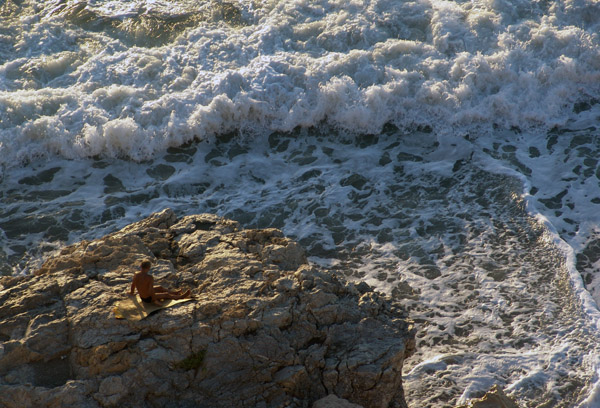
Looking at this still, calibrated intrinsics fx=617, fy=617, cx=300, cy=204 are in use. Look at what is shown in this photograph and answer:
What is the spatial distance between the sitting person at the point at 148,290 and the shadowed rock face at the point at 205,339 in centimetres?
16

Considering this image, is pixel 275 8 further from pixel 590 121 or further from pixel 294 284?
pixel 294 284

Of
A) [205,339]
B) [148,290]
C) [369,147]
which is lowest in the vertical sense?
[369,147]

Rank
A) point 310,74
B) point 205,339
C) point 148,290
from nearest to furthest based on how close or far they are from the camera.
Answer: point 205,339 < point 148,290 < point 310,74

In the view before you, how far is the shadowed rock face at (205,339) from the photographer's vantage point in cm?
558

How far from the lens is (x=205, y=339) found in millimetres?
5828

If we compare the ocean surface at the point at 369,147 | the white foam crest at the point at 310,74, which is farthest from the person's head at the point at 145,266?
the white foam crest at the point at 310,74

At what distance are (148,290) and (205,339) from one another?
0.74m

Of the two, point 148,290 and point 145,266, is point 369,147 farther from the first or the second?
point 148,290

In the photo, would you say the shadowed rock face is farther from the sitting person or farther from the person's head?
the person's head

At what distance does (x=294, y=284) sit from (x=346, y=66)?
753 cm

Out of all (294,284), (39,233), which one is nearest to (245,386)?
(294,284)

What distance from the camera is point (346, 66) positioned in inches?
506

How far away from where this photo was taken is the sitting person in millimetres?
5984

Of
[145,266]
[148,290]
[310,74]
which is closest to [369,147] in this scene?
[310,74]
